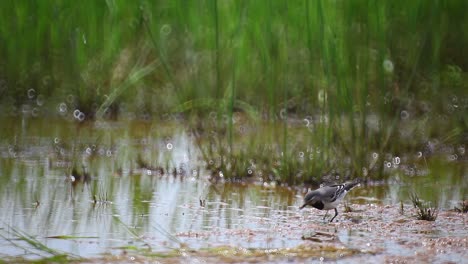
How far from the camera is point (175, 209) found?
23.1ft

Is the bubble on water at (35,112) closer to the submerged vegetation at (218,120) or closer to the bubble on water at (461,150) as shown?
the submerged vegetation at (218,120)

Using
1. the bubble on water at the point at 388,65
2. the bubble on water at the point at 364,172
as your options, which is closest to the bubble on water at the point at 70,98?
the bubble on water at the point at 388,65

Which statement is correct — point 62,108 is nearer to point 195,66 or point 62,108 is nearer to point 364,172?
point 195,66

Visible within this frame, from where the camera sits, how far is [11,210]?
683 centimetres

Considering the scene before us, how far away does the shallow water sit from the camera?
6.09 metres

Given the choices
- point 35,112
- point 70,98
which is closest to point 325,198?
point 70,98

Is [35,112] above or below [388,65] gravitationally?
below

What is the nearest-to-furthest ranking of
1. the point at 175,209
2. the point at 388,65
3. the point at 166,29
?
the point at 175,209 < the point at 388,65 < the point at 166,29

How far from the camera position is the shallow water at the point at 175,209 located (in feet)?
20.0

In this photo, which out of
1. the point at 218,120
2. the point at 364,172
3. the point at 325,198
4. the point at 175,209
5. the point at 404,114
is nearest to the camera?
the point at 325,198

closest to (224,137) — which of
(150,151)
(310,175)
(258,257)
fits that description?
(150,151)

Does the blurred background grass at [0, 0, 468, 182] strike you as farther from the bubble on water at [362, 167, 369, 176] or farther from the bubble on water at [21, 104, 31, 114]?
the bubble on water at [362, 167, 369, 176]

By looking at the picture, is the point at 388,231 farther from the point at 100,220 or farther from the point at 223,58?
the point at 223,58

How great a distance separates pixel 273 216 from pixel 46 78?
4133mm
